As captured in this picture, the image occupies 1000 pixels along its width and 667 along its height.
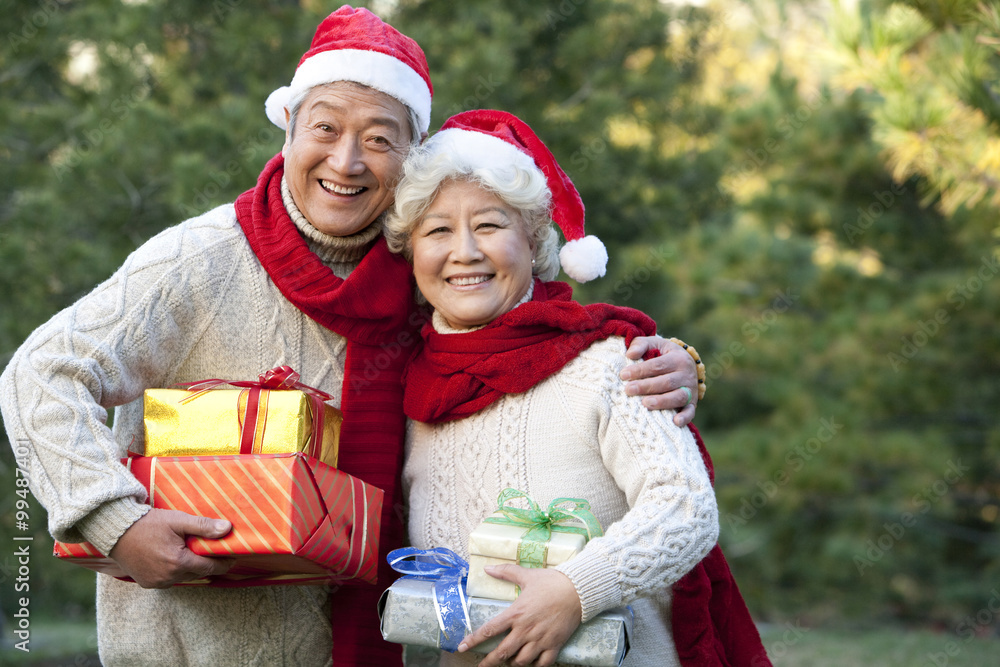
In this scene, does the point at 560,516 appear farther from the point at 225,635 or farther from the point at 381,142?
the point at 381,142

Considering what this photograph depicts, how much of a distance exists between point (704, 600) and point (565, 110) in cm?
420

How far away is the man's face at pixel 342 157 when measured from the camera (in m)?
2.43

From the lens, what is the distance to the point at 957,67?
3846 millimetres

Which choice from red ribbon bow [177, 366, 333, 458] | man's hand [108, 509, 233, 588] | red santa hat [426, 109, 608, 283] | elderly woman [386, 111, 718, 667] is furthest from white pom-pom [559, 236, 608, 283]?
man's hand [108, 509, 233, 588]

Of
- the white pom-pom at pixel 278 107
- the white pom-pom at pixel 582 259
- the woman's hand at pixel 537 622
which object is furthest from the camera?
the white pom-pom at pixel 278 107

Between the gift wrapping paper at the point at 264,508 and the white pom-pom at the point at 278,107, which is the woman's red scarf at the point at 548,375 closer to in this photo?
the gift wrapping paper at the point at 264,508

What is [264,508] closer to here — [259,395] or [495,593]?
[259,395]

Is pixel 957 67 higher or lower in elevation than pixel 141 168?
lower

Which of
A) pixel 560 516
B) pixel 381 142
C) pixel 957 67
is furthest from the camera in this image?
pixel 957 67

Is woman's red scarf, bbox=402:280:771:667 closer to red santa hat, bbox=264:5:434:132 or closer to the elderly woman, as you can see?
the elderly woman

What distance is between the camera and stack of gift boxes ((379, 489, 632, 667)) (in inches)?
77.2

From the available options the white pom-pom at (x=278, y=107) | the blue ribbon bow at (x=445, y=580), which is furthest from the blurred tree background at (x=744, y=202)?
the blue ribbon bow at (x=445, y=580)

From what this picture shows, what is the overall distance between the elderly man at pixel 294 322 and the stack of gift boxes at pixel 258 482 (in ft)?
0.66

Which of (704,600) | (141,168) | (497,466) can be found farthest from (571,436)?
(141,168)
